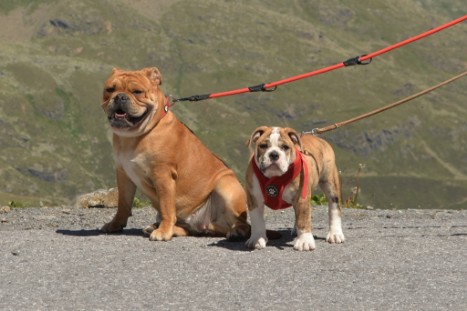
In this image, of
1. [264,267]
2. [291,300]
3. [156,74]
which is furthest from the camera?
[156,74]

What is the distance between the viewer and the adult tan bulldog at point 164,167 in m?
10.3

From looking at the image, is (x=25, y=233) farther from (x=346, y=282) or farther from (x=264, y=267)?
(x=346, y=282)

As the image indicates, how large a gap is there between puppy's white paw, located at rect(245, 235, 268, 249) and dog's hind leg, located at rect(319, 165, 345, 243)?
45.2 inches

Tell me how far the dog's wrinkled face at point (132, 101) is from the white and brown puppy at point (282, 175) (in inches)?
60.4

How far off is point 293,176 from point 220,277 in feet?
5.62

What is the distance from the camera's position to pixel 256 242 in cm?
1020

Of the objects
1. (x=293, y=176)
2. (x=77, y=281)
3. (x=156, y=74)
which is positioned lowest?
(x=77, y=281)

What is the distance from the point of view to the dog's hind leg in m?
10.8

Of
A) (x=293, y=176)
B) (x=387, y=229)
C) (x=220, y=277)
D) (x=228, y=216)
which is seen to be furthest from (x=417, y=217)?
(x=220, y=277)

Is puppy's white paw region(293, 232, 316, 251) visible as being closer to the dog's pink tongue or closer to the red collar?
the red collar

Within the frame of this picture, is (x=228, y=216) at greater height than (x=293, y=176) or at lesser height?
lesser

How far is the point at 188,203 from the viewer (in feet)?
36.7

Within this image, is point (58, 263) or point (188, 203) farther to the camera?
point (188, 203)

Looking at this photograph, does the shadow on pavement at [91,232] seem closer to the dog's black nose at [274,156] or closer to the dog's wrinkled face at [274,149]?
the dog's wrinkled face at [274,149]
